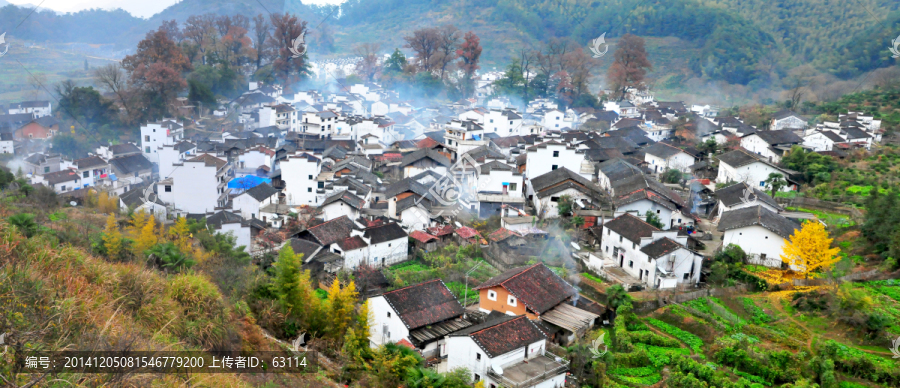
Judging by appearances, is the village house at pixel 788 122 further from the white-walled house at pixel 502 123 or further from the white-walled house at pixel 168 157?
the white-walled house at pixel 168 157

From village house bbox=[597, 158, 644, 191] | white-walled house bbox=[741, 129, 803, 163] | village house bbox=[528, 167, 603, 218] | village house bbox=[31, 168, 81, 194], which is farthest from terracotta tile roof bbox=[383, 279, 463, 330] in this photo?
white-walled house bbox=[741, 129, 803, 163]

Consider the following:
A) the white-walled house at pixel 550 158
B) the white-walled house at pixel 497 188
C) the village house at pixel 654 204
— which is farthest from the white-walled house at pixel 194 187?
the village house at pixel 654 204

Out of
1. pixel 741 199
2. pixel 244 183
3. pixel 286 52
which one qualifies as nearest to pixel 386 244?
pixel 244 183

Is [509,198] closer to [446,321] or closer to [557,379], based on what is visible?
[446,321]

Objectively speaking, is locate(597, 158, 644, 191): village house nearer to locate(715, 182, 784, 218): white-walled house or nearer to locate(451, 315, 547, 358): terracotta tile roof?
locate(715, 182, 784, 218): white-walled house

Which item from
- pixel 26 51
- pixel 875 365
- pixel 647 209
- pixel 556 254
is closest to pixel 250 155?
pixel 556 254

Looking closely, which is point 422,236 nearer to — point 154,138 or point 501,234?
point 501,234
